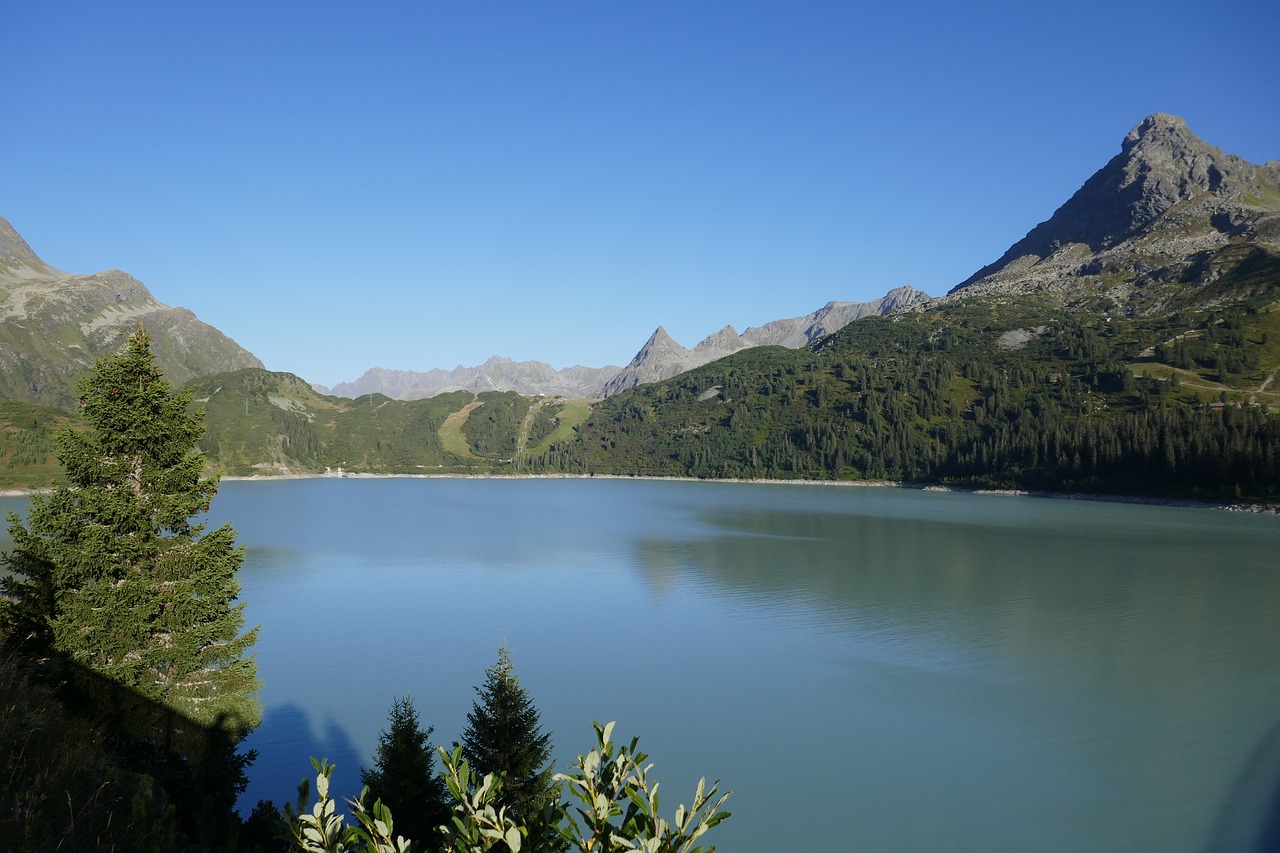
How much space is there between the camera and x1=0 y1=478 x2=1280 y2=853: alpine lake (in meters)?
21.9

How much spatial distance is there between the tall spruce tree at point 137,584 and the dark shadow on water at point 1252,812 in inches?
967

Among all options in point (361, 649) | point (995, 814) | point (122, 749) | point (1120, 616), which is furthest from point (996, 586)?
point (122, 749)

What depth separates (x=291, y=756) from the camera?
24.9 m

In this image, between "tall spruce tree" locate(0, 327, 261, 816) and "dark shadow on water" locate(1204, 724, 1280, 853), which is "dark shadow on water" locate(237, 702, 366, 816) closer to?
"tall spruce tree" locate(0, 327, 261, 816)

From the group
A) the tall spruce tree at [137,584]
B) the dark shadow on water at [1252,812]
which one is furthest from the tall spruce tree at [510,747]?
the dark shadow on water at [1252,812]

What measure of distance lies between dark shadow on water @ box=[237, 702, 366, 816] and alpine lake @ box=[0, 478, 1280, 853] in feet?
0.36

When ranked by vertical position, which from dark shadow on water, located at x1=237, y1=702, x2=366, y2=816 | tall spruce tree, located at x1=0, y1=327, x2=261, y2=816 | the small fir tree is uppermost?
tall spruce tree, located at x1=0, y1=327, x2=261, y2=816

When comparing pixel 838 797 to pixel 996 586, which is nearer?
pixel 838 797

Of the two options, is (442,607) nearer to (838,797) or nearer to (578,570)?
(578,570)

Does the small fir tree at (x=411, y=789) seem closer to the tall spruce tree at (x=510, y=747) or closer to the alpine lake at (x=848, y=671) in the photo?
the tall spruce tree at (x=510, y=747)

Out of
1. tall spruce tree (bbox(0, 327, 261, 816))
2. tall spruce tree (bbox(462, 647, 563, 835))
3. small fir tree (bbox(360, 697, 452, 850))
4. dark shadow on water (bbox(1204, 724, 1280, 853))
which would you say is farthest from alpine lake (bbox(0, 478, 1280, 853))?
small fir tree (bbox(360, 697, 452, 850))

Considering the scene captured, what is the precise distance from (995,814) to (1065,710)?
10.8m

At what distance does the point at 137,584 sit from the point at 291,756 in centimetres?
1070

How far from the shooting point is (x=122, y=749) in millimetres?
15922
